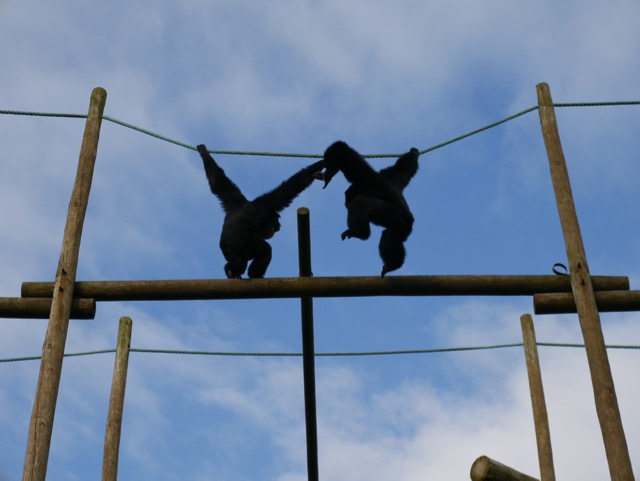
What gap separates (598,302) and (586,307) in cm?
22

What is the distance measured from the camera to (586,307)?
8258mm

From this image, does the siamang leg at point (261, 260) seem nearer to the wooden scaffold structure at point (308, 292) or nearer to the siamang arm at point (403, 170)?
the wooden scaffold structure at point (308, 292)

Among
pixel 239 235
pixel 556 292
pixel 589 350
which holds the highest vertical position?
pixel 239 235

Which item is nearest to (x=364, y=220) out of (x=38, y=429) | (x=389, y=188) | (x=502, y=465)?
(x=389, y=188)

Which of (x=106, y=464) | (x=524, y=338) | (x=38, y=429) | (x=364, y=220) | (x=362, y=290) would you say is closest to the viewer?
(x=38, y=429)

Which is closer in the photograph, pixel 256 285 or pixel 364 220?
pixel 256 285

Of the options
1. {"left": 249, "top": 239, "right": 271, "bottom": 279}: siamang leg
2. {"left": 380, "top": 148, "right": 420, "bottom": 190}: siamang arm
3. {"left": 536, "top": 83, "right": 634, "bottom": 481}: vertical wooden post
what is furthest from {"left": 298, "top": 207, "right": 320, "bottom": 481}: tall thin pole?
{"left": 536, "top": 83, "right": 634, "bottom": 481}: vertical wooden post

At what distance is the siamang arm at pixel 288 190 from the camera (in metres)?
10.1

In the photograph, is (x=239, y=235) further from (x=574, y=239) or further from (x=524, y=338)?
(x=524, y=338)

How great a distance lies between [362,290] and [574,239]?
2.37m

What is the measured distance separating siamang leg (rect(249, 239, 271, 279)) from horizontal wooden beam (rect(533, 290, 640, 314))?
3.22 metres

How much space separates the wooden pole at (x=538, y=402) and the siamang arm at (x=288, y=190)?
14.1 feet

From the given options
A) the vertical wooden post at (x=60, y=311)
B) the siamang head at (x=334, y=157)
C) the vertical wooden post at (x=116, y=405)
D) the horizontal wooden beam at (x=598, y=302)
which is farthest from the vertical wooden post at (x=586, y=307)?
the vertical wooden post at (x=116, y=405)

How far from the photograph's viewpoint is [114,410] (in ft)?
37.2
